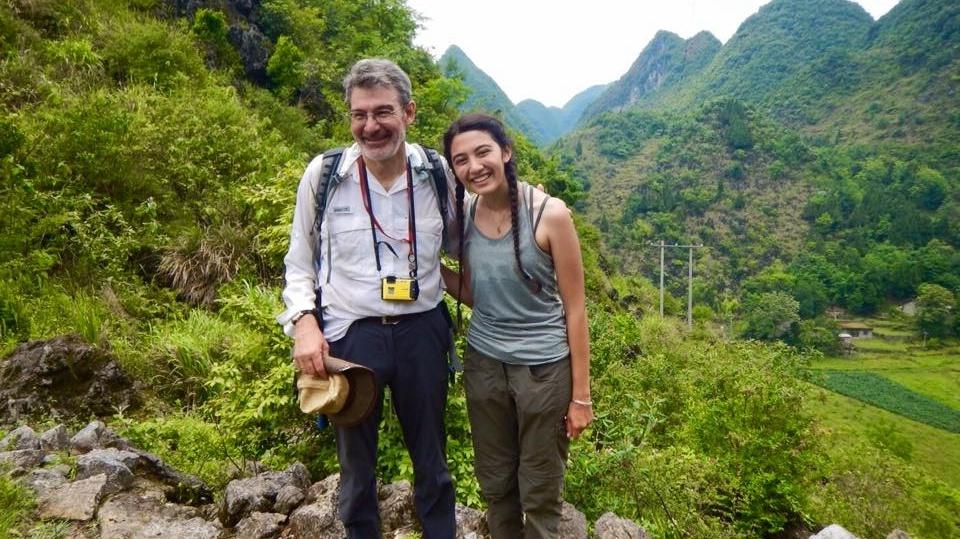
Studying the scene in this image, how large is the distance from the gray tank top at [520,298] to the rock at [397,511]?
1.20m

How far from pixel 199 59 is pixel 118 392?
A: 23.7ft

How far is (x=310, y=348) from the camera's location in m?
1.84

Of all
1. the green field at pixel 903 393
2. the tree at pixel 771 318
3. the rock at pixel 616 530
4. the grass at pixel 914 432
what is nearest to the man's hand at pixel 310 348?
the rock at pixel 616 530

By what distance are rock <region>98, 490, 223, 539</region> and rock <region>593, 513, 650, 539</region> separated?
182 centimetres

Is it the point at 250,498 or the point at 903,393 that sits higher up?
the point at 250,498

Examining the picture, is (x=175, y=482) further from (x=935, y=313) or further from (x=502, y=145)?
(x=935, y=313)

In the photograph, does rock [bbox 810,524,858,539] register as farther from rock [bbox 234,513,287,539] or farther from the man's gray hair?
the man's gray hair

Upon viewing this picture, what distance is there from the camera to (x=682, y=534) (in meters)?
4.78

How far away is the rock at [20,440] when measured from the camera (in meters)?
2.87

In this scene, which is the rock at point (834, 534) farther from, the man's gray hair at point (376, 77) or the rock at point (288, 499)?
the man's gray hair at point (376, 77)

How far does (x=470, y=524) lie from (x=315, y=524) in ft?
2.38

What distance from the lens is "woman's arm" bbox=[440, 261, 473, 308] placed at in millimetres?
2111

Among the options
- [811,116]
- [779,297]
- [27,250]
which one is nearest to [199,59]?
[27,250]

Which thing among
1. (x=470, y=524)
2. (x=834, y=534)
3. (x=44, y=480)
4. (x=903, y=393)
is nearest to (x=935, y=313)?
(x=903, y=393)
